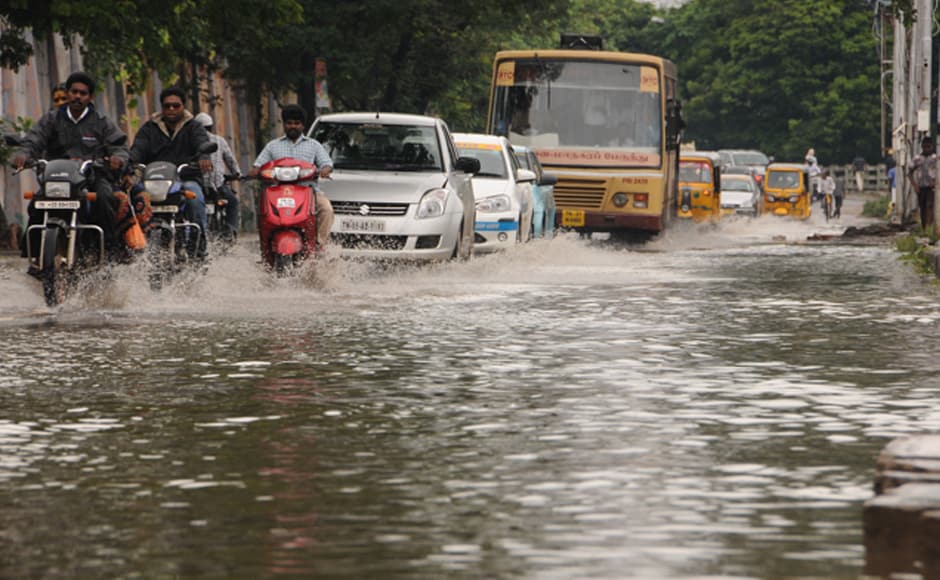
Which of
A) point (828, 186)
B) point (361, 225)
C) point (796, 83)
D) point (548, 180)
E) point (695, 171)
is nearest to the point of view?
point (361, 225)

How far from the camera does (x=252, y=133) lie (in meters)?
49.0

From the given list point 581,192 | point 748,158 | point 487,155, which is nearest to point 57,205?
point 487,155

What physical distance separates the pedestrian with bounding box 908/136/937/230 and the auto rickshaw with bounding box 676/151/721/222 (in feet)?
→ 33.6

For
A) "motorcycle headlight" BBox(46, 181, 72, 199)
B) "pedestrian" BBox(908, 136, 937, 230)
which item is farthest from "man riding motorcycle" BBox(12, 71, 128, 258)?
"pedestrian" BBox(908, 136, 937, 230)

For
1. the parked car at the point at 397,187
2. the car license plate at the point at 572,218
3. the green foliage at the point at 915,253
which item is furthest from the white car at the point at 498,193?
the car license plate at the point at 572,218

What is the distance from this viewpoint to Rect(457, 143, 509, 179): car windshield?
27.1 metres

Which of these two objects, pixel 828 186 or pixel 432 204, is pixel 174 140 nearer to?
pixel 432 204

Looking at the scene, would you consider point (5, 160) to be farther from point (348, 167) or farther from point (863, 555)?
point (863, 555)

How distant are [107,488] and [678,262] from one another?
21025mm

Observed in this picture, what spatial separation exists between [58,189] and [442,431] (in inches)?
286

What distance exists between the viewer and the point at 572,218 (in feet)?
111

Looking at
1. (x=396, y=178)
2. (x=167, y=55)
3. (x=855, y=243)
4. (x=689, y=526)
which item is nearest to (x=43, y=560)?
(x=689, y=526)

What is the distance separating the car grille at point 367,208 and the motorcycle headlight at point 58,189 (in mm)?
5778

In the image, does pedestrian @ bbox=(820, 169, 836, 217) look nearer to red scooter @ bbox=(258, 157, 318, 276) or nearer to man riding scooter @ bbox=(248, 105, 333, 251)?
man riding scooter @ bbox=(248, 105, 333, 251)
